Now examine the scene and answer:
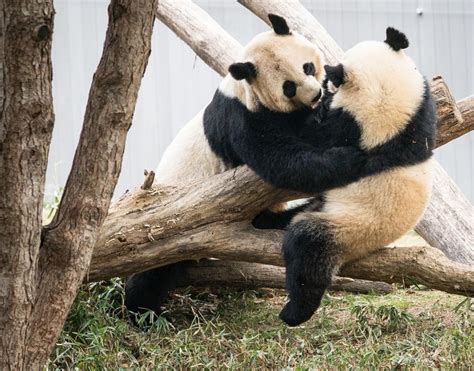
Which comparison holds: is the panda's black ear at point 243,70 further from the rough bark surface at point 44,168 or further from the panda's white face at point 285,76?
the rough bark surface at point 44,168

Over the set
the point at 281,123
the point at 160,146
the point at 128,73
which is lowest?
the point at 160,146

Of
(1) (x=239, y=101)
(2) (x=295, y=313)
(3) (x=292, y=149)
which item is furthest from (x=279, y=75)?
(2) (x=295, y=313)

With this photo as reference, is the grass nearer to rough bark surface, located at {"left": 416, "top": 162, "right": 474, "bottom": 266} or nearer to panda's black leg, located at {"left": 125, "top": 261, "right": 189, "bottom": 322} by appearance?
panda's black leg, located at {"left": 125, "top": 261, "right": 189, "bottom": 322}

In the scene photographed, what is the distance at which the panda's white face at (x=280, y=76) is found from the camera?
4.24 m

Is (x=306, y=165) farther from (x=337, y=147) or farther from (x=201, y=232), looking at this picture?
(x=201, y=232)

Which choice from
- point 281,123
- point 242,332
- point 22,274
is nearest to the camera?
point 22,274

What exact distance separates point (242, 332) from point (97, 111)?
6.62 ft

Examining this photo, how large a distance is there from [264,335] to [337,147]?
3.71 ft

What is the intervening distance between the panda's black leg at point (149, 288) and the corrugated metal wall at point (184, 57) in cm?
403

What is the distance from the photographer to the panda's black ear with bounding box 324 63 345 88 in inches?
161

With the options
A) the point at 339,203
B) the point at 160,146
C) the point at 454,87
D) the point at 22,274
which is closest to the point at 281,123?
the point at 339,203

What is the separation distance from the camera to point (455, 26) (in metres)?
8.75

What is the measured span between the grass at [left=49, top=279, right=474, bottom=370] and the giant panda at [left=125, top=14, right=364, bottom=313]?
0.22 meters

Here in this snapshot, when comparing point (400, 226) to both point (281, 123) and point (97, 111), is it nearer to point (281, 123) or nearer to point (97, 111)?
point (281, 123)
